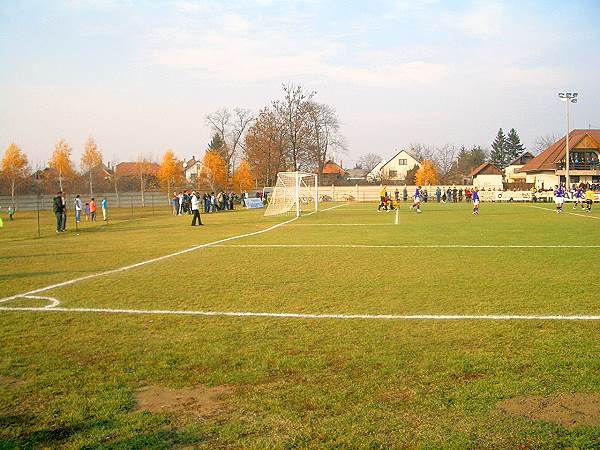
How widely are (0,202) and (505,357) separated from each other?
62758mm

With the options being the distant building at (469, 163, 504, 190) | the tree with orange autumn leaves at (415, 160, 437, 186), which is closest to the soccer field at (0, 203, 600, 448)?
the tree with orange autumn leaves at (415, 160, 437, 186)

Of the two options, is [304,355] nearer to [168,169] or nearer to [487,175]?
[168,169]

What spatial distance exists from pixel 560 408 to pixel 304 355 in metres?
2.77

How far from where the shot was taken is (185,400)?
516cm

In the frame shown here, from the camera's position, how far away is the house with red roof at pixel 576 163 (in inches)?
2798

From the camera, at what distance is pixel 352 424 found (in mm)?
4492

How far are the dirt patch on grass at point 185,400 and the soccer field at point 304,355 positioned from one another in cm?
2

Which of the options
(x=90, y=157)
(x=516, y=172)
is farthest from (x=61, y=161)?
(x=516, y=172)

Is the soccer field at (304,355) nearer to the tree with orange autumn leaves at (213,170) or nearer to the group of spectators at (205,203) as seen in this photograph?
the group of spectators at (205,203)

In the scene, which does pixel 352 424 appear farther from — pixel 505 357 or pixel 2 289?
pixel 2 289

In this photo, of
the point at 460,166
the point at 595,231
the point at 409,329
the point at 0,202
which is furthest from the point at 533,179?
the point at 409,329

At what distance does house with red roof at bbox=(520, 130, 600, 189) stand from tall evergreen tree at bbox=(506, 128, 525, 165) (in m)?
50.8

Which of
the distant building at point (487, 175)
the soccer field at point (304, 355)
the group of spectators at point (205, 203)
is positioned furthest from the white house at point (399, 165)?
the soccer field at point (304, 355)

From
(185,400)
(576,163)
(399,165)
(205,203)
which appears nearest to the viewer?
(185,400)
